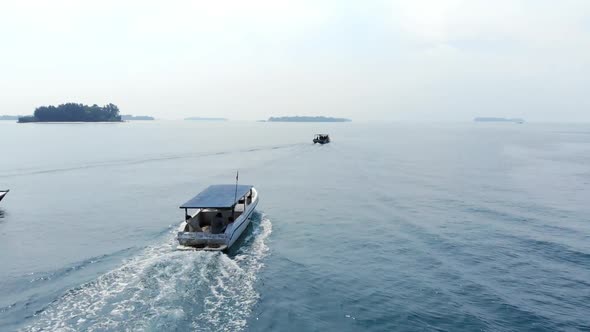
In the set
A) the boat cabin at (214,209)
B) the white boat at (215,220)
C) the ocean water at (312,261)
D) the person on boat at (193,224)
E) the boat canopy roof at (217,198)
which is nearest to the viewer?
the ocean water at (312,261)

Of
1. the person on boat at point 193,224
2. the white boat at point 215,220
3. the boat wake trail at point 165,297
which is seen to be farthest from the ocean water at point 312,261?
the person on boat at point 193,224

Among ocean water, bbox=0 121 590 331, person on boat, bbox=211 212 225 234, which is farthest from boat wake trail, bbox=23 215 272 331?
person on boat, bbox=211 212 225 234

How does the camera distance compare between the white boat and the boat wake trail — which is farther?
the white boat

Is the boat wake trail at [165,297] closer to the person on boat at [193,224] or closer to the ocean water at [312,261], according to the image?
the ocean water at [312,261]

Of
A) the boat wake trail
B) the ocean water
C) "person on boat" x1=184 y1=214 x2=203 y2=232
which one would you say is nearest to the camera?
the boat wake trail

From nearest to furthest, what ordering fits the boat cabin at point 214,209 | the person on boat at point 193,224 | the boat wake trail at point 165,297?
the boat wake trail at point 165,297, the boat cabin at point 214,209, the person on boat at point 193,224

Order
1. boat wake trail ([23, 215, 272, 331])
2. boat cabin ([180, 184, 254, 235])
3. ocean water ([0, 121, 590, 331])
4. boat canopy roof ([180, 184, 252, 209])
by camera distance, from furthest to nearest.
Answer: boat cabin ([180, 184, 254, 235]), boat canopy roof ([180, 184, 252, 209]), ocean water ([0, 121, 590, 331]), boat wake trail ([23, 215, 272, 331])

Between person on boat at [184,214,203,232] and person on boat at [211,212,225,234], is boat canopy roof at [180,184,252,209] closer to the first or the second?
person on boat at [184,214,203,232]

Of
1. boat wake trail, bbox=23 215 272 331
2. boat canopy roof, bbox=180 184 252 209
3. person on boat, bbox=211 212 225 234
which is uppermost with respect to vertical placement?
boat canopy roof, bbox=180 184 252 209

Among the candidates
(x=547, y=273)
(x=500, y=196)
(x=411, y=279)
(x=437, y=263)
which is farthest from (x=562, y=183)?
(x=411, y=279)
